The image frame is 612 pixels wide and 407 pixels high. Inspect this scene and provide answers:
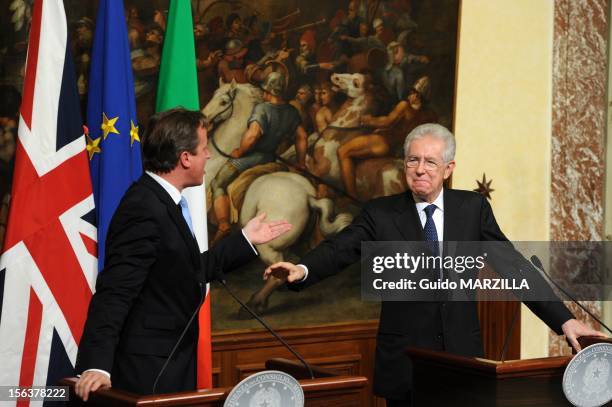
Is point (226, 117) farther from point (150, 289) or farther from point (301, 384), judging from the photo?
point (301, 384)

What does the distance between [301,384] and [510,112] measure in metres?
4.98

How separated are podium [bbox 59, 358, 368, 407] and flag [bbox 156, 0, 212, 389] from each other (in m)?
2.00

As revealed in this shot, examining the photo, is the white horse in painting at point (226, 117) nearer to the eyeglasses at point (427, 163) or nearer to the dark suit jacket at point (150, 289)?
the eyeglasses at point (427, 163)

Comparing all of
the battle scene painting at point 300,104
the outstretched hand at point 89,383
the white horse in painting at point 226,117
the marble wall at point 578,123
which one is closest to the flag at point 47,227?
the battle scene painting at point 300,104

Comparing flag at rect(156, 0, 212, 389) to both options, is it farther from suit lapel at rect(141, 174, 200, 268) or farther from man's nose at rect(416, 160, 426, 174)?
suit lapel at rect(141, 174, 200, 268)

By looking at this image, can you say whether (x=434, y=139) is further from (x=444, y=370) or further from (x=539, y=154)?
(x=539, y=154)

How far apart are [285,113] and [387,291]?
2272mm

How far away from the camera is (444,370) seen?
4.03 metres

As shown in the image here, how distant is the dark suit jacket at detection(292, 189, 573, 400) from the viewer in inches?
172

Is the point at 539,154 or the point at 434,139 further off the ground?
the point at 539,154

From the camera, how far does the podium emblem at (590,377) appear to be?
3.78 meters

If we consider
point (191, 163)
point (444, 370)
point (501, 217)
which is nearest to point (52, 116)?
point (191, 163)

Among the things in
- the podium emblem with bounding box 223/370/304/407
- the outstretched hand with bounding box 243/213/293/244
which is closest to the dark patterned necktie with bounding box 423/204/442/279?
the outstretched hand with bounding box 243/213/293/244

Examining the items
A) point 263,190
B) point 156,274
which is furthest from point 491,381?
point 263,190
